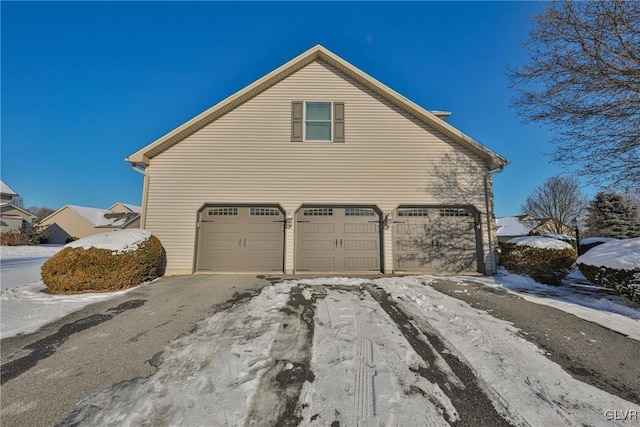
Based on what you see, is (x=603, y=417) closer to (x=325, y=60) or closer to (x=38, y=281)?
(x=325, y=60)

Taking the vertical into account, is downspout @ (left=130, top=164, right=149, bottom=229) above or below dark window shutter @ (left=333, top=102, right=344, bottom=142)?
below

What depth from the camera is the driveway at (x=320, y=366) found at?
83.0 inches

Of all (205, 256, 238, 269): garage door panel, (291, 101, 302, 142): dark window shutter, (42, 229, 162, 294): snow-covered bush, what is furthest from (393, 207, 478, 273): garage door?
(42, 229, 162, 294): snow-covered bush

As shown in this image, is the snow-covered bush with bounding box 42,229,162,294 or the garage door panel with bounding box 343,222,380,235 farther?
the garage door panel with bounding box 343,222,380,235

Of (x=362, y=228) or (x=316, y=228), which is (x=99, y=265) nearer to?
(x=316, y=228)

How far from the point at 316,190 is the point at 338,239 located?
6.07 feet

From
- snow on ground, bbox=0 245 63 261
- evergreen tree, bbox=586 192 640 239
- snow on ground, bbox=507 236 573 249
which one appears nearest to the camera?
snow on ground, bbox=507 236 573 249

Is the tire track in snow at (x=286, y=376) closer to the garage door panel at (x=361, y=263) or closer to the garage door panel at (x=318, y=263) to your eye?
the garage door panel at (x=318, y=263)

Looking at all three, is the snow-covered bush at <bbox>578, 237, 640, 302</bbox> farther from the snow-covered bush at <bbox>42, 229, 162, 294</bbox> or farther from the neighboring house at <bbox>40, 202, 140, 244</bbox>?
the neighboring house at <bbox>40, 202, 140, 244</bbox>

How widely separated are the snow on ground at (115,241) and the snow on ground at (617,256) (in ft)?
38.2

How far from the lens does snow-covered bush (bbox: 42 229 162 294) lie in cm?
555

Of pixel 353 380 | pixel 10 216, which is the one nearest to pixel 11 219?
pixel 10 216

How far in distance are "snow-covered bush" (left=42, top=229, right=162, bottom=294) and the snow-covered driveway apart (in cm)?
371

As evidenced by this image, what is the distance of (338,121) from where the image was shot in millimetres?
8320
